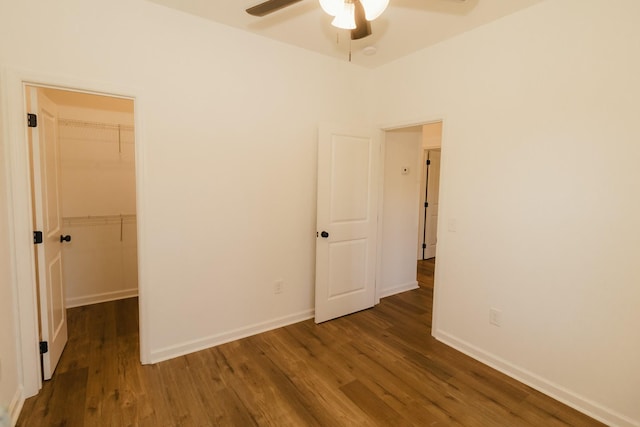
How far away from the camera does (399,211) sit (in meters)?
4.09

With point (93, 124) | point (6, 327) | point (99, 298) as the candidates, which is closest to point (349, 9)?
point (6, 327)

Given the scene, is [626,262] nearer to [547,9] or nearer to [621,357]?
[621,357]

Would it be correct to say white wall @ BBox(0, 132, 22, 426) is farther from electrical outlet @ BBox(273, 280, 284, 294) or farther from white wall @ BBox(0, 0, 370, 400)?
electrical outlet @ BBox(273, 280, 284, 294)

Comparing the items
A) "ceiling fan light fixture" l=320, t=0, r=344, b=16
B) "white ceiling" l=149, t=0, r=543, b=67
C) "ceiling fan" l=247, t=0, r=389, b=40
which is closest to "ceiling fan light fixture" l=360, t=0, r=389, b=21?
"ceiling fan" l=247, t=0, r=389, b=40

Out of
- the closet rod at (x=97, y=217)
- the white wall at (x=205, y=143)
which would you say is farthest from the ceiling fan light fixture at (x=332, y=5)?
the closet rod at (x=97, y=217)

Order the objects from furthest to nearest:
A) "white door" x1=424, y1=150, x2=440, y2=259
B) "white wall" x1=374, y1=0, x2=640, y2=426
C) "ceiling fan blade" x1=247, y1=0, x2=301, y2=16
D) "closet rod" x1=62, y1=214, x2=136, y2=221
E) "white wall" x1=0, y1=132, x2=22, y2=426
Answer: "white door" x1=424, y1=150, x2=440, y2=259 → "closet rod" x1=62, y1=214, x2=136, y2=221 → "white wall" x1=374, y1=0, x2=640, y2=426 → "white wall" x1=0, y1=132, x2=22, y2=426 → "ceiling fan blade" x1=247, y1=0, x2=301, y2=16

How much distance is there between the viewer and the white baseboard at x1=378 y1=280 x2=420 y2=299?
4.03 meters

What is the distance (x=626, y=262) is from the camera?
6.27 ft

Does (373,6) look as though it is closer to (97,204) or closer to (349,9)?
(349,9)

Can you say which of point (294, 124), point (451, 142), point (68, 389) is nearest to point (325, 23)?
point (294, 124)

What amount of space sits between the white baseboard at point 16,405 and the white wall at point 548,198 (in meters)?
→ 3.19

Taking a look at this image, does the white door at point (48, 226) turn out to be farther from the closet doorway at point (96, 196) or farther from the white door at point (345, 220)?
the white door at point (345, 220)

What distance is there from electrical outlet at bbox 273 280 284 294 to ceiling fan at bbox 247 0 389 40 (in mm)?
2303

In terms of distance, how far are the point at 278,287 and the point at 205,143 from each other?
1.55 metres
